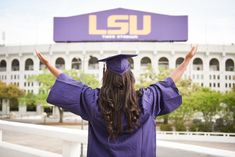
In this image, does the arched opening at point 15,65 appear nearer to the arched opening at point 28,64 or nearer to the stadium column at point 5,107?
the arched opening at point 28,64

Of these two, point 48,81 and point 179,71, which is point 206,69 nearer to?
point 48,81

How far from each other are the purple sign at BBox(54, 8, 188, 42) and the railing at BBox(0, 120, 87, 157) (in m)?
28.8

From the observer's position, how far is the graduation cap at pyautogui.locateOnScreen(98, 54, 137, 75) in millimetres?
1268

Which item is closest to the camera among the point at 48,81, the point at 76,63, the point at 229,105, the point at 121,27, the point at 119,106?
the point at 119,106

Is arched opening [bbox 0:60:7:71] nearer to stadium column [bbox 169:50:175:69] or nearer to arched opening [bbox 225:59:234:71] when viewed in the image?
stadium column [bbox 169:50:175:69]

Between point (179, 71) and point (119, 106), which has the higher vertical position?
point (179, 71)

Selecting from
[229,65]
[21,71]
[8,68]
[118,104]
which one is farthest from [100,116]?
[8,68]

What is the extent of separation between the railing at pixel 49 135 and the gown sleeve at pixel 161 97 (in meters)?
0.66

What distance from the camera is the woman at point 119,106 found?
120 cm

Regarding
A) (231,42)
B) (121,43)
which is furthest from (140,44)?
(231,42)

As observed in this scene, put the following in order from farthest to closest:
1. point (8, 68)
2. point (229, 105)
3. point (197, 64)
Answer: point (8, 68) → point (197, 64) → point (229, 105)

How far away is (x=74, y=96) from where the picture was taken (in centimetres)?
129

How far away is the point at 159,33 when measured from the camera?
1227 inches

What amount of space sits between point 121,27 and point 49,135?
29.5 m
